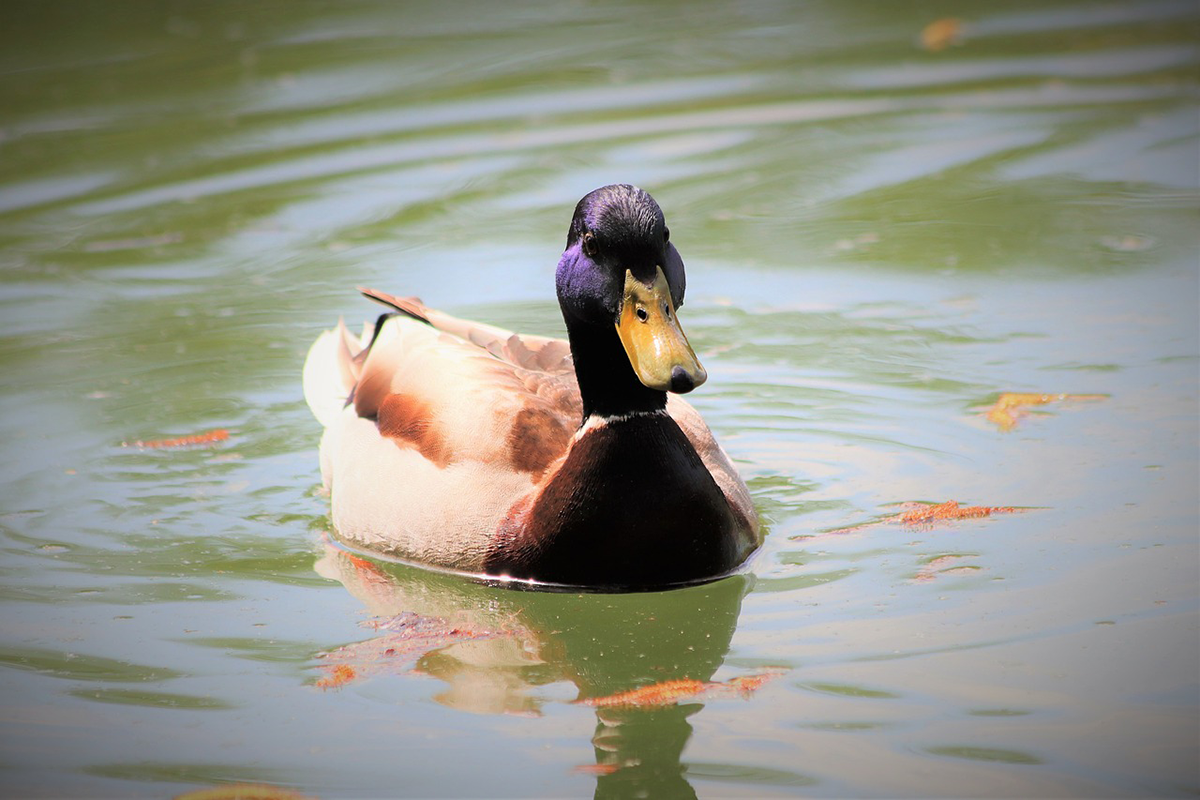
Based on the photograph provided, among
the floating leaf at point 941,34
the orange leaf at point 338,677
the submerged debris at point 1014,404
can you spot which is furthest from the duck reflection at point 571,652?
the floating leaf at point 941,34

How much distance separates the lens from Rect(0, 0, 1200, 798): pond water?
430 cm

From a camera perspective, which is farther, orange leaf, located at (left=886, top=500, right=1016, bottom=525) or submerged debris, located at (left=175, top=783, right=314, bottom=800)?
orange leaf, located at (left=886, top=500, right=1016, bottom=525)

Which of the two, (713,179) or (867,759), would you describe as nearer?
(867,759)

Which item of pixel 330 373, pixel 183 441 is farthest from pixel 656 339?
pixel 183 441

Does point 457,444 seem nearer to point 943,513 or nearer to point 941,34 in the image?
point 943,513

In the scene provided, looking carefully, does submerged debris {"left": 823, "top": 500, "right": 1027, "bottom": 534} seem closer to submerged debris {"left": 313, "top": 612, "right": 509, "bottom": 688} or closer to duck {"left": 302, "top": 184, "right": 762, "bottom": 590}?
duck {"left": 302, "top": 184, "right": 762, "bottom": 590}

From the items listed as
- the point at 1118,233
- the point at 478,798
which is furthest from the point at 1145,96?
the point at 478,798

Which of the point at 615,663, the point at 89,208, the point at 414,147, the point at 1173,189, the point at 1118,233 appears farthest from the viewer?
the point at 414,147

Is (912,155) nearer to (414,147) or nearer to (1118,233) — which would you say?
(1118,233)

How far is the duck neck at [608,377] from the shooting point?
5.14m

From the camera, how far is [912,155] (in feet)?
34.4

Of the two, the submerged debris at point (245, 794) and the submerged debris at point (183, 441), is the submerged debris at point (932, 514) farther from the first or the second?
the submerged debris at point (183, 441)

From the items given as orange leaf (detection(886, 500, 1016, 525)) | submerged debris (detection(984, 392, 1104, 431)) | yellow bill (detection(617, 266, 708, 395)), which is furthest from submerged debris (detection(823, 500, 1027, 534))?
yellow bill (detection(617, 266, 708, 395))

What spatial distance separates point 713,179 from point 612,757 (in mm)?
6589
